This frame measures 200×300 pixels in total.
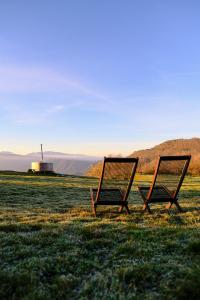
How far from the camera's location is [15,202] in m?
17.8

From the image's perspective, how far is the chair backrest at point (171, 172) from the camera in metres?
12.5

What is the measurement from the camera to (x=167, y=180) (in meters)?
13.7

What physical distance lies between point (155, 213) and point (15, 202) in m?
7.68

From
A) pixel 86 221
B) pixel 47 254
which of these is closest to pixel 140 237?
pixel 47 254

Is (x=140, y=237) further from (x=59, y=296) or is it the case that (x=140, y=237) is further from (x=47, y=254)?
(x=59, y=296)

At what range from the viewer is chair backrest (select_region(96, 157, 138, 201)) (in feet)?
40.0

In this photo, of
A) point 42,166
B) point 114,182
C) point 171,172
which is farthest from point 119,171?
point 42,166

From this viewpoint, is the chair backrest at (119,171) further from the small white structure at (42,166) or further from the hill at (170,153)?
the small white structure at (42,166)

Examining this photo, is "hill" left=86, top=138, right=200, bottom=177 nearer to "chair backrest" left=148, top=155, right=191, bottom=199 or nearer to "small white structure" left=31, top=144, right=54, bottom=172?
"small white structure" left=31, top=144, right=54, bottom=172

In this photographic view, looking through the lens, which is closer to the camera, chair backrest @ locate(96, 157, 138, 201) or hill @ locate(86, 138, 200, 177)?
chair backrest @ locate(96, 157, 138, 201)

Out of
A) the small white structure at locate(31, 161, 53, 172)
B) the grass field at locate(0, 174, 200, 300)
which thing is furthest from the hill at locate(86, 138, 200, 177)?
the grass field at locate(0, 174, 200, 300)

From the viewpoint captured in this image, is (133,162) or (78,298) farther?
(133,162)

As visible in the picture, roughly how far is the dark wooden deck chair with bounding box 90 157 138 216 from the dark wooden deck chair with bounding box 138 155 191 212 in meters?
0.78

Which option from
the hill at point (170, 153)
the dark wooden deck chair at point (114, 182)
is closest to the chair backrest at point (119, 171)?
the dark wooden deck chair at point (114, 182)
